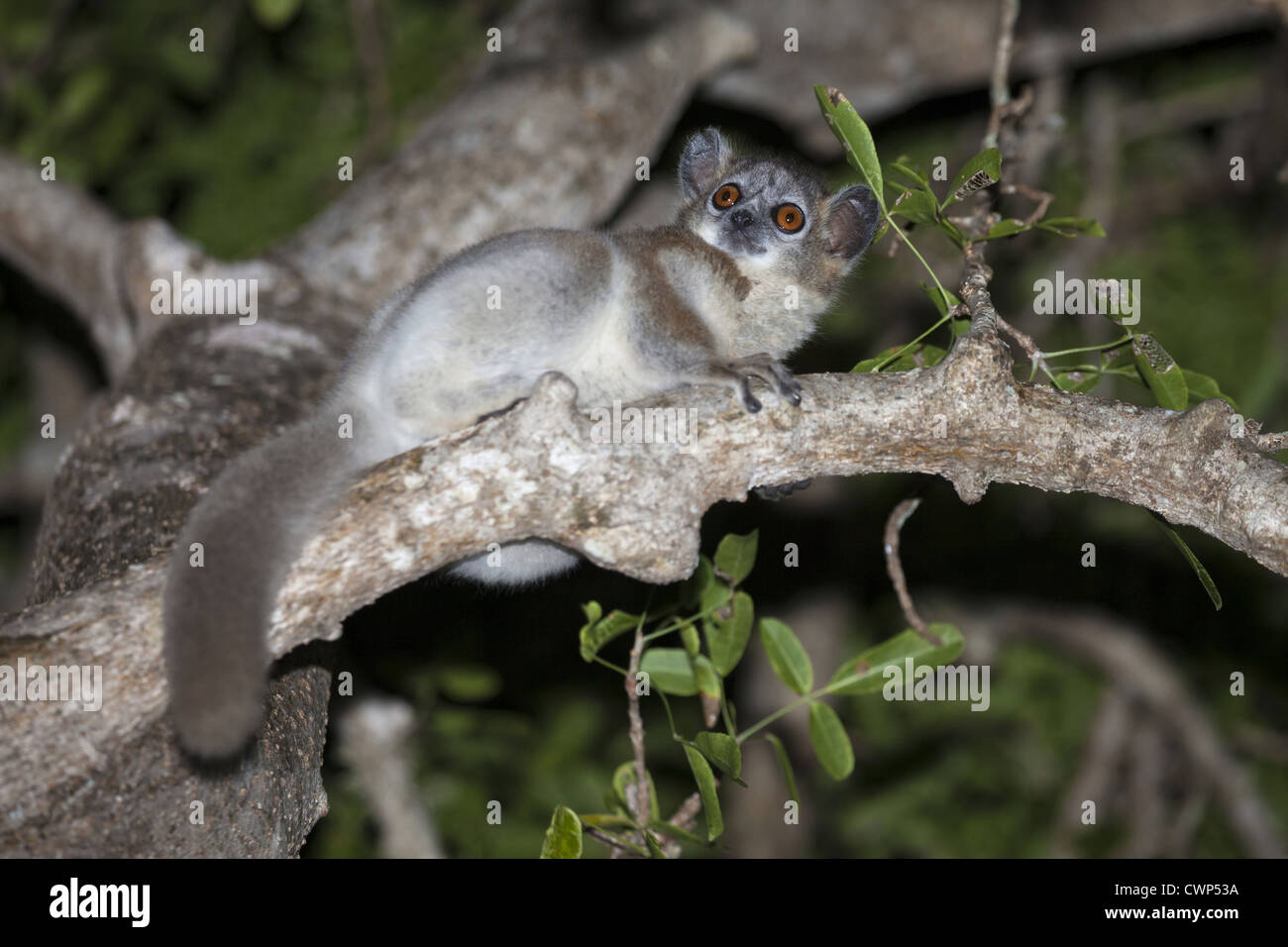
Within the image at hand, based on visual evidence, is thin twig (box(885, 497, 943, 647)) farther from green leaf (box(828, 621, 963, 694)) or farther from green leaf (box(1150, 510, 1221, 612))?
green leaf (box(1150, 510, 1221, 612))

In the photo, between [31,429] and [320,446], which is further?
[31,429]

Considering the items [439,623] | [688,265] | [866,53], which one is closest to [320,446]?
[688,265]

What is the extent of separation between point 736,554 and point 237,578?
1.38 meters

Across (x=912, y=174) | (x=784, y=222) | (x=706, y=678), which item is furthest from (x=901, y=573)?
(x=784, y=222)

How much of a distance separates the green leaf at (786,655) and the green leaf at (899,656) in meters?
0.10

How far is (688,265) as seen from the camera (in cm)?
344

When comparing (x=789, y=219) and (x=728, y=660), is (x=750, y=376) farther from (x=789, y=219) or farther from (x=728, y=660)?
(x=789, y=219)

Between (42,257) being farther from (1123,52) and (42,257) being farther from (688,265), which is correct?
(1123,52)

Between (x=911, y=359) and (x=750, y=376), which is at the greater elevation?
(x=911, y=359)

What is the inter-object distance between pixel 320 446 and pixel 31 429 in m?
5.56

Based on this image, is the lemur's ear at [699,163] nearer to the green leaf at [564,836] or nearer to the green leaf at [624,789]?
the green leaf at [624,789]

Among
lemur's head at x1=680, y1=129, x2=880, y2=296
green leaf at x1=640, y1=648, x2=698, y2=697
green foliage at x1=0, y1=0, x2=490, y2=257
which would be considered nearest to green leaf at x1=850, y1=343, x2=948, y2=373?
lemur's head at x1=680, y1=129, x2=880, y2=296

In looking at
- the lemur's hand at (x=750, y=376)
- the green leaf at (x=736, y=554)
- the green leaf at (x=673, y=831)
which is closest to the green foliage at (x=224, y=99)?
the lemur's hand at (x=750, y=376)

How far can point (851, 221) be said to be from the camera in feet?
12.7
